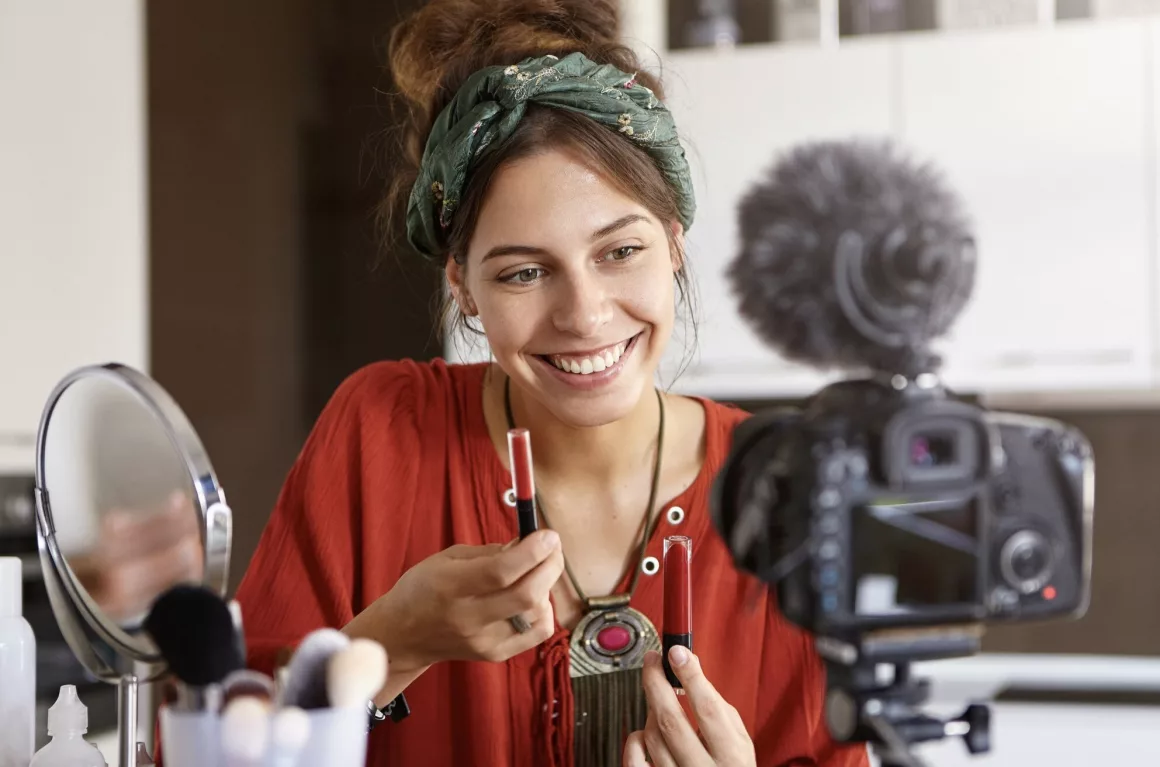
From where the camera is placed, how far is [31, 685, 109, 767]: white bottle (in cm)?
79

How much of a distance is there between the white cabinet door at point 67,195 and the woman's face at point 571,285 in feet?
4.24

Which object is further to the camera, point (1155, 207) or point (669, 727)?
point (1155, 207)

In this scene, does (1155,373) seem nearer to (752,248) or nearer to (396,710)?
(396,710)

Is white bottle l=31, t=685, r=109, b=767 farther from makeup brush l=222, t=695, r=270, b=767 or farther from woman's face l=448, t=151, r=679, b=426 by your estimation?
woman's face l=448, t=151, r=679, b=426

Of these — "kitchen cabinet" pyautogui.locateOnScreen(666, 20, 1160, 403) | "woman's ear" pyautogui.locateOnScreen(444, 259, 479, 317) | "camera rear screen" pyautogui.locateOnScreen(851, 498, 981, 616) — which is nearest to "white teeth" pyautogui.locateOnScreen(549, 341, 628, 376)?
"woman's ear" pyautogui.locateOnScreen(444, 259, 479, 317)

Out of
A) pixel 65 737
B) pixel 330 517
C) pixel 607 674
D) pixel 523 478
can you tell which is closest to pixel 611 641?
pixel 607 674

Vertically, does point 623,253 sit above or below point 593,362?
above

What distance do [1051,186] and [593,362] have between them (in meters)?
1.60

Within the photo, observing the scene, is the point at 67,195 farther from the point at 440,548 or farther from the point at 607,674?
the point at 607,674

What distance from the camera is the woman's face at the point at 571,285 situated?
3.66 feet

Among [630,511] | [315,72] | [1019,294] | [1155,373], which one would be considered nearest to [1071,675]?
[1155,373]

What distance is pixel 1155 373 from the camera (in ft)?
7.76

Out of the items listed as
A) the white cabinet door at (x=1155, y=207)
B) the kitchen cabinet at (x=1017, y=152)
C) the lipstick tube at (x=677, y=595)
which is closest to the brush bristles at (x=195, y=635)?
the lipstick tube at (x=677, y=595)

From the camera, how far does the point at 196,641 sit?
62 centimetres
